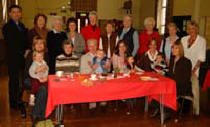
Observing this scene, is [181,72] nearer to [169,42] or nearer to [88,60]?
[169,42]

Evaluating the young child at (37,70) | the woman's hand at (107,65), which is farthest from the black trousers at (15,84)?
the woman's hand at (107,65)

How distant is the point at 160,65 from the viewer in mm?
3814

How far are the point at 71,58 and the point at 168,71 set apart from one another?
143 centimetres

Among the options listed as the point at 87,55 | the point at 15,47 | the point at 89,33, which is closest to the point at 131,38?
the point at 89,33

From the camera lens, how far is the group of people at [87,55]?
3.39 metres

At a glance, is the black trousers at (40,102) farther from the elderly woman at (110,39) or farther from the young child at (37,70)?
the elderly woman at (110,39)

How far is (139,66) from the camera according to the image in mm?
4008

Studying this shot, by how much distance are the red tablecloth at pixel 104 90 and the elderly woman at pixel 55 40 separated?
2.91ft

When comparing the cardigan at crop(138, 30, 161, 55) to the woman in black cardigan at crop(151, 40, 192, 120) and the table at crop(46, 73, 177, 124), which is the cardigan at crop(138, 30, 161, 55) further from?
the table at crop(46, 73, 177, 124)

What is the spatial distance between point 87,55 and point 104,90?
0.92 meters

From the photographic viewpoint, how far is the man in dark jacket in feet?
12.2

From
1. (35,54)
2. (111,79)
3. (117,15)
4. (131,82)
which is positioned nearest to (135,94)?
(131,82)

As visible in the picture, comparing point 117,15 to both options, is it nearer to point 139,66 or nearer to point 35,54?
point 139,66

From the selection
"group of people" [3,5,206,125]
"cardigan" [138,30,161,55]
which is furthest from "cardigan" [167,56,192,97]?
"cardigan" [138,30,161,55]
